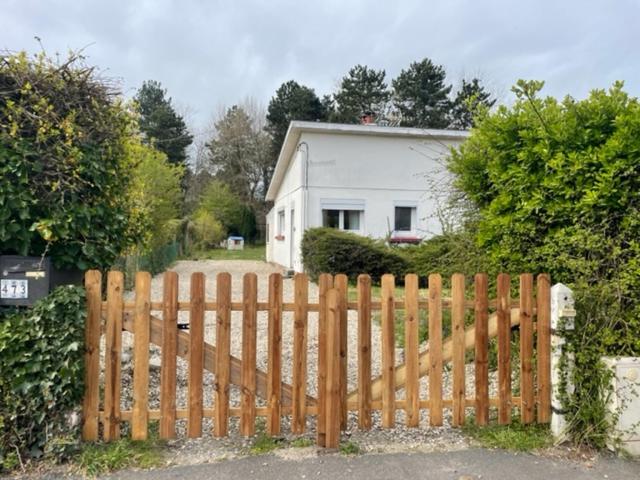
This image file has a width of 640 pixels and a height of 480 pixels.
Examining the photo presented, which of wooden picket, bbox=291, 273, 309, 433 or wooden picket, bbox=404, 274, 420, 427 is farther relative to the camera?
wooden picket, bbox=404, 274, 420, 427

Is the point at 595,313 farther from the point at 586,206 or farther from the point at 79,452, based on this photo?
the point at 79,452

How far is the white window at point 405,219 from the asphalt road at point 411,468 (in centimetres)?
1095

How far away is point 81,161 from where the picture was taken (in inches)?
107

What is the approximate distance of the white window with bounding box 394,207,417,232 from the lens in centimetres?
1346

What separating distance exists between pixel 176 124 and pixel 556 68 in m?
30.4

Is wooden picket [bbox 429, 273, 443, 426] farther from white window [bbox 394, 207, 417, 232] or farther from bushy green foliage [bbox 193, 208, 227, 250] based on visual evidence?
bushy green foliage [bbox 193, 208, 227, 250]

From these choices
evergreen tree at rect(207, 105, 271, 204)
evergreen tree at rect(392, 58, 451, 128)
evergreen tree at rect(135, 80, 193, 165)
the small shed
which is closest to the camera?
evergreen tree at rect(392, 58, 451, 128)

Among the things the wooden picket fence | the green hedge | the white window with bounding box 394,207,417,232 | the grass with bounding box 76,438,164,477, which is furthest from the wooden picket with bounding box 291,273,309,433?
the white window with bounding box 394,207,417,232

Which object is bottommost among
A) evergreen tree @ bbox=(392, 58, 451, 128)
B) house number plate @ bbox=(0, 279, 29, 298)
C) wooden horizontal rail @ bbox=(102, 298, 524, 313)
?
wooden horizontal rail @ bbox=(102, 298, 524, 313)

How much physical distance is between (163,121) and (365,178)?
28.6m

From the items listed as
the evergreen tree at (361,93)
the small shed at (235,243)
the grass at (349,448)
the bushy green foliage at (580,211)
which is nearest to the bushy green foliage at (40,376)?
the grass at (349,448)

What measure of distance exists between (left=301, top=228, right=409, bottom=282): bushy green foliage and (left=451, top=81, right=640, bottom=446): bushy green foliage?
22.1 ft

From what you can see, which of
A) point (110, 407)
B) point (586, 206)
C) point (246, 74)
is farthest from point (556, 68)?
point (246, 74)

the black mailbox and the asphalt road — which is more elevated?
the black mailbox
